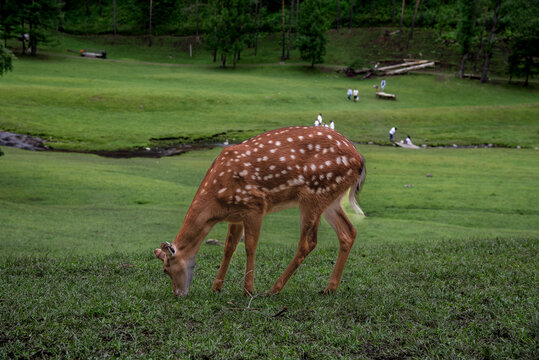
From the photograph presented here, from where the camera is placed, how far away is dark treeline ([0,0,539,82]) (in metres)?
63.1

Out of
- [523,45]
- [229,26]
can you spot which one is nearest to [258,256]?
[229,26]

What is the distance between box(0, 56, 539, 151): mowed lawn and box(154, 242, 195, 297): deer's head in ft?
93.7

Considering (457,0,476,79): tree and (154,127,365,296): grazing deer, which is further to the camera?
(457,0,476,79): tree

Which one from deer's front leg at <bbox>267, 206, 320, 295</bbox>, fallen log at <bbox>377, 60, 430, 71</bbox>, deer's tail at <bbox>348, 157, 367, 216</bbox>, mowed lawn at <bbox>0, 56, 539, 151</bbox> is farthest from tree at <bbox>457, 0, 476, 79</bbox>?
deer's front leg at <bbox>267, 206, 320, 295</bbox>

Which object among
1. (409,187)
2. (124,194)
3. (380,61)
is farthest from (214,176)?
(380,61)

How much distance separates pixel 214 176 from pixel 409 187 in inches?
682

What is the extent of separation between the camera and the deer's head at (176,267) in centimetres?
719

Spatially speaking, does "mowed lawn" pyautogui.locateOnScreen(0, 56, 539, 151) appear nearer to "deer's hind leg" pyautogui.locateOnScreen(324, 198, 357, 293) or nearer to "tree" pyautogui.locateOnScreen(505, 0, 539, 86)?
"tree" pyautogui.locateOnScreen(505, 0, 539, 86)

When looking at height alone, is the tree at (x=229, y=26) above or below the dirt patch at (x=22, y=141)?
above

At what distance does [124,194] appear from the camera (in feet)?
65.3

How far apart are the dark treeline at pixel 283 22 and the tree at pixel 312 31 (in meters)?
0.14

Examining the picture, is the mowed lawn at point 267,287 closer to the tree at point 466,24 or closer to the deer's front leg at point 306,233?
the deer's front leg at point 306,233

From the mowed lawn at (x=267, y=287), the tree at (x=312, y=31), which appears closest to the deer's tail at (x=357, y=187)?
the mowed lawn at (x=267, y=287)

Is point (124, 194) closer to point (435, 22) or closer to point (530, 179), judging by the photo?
point (530, 179)
